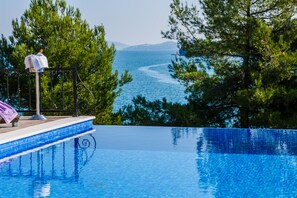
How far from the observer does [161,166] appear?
6.23 m

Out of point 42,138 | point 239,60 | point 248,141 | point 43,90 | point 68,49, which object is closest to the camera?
point 42,138

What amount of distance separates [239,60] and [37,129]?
8281 mm

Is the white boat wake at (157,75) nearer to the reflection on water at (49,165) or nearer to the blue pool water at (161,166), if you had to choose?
the blue pool water at (161,166)

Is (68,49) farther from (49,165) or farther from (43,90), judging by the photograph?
Answer: (49,165)

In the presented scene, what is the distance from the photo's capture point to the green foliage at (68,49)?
15188 mm

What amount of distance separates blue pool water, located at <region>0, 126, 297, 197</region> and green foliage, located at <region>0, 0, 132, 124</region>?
262 inches

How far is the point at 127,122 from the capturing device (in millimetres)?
15195

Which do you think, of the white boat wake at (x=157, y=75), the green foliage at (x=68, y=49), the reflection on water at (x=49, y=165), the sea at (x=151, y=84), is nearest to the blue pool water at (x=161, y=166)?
the reflection on water at (x=49, y=165)

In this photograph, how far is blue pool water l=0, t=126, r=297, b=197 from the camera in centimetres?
502

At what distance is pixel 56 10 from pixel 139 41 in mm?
23882

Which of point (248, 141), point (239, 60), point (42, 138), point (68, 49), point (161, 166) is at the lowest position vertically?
point (161, 166)

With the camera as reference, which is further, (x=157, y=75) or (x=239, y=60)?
(x=157, y=75)

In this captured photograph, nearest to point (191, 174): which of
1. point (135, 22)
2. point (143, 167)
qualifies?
point (143, 167)

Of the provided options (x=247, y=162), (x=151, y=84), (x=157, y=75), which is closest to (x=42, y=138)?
(x=247, y=162)
